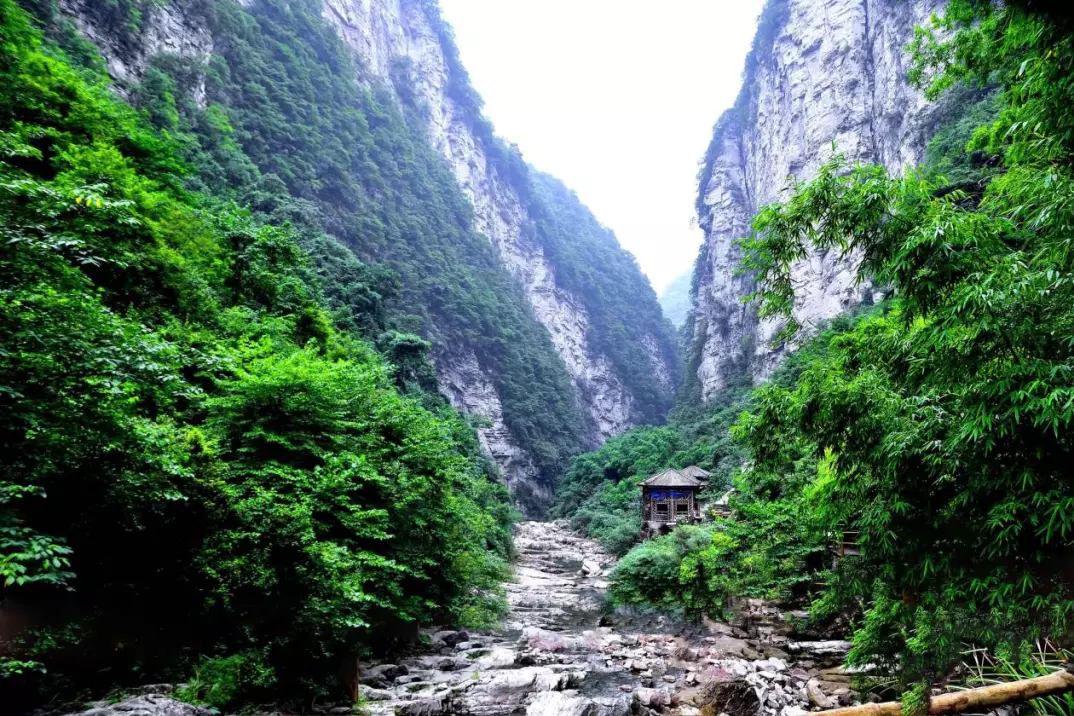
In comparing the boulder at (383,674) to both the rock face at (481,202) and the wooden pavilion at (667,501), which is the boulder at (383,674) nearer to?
the wooden pavilion at (667,501)

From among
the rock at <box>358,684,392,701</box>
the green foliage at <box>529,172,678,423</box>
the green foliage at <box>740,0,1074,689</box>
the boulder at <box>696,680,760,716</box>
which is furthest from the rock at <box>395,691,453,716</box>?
the green foliage at <box>529,172,678,423</box>

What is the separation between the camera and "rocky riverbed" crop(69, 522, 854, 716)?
739 cm

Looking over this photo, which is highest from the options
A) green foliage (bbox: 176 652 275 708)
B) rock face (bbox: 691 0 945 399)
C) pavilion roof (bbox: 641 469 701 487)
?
rock face (bbox: 691 0 945 399)

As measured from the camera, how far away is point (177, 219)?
10.8 meters

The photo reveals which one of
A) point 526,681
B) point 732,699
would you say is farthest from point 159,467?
point 732,699

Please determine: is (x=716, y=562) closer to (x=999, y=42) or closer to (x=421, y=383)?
(x=999, y=42)

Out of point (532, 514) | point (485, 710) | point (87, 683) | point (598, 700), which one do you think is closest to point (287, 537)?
point (87, 683)

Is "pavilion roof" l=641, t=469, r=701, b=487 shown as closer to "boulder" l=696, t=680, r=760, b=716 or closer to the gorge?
the gorge

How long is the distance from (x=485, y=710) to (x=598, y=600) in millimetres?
11922

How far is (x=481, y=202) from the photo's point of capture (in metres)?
66.5

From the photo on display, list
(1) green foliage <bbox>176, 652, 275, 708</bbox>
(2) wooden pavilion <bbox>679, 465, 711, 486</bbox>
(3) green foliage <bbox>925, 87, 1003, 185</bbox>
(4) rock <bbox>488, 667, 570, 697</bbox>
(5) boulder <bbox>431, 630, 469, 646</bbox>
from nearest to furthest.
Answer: (1) green foliage <bbox>176, 652, 275, 708</bbox> < (4) rock <bbox>488, 667, 570, 697</bbox> < (5) boulder <bbox>431, 630, 469, 646</bbox> < (3) green foliage <bbox>925, 87, 1003, 185</bbox> < (2) wooden pavilion <bbox>679, 465, 711, 486</bbox>

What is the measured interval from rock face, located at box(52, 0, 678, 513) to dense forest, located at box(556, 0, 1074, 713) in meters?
33.8

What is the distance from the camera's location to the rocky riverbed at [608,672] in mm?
7391

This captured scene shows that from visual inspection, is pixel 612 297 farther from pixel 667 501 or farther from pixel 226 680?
pixel 226 680
